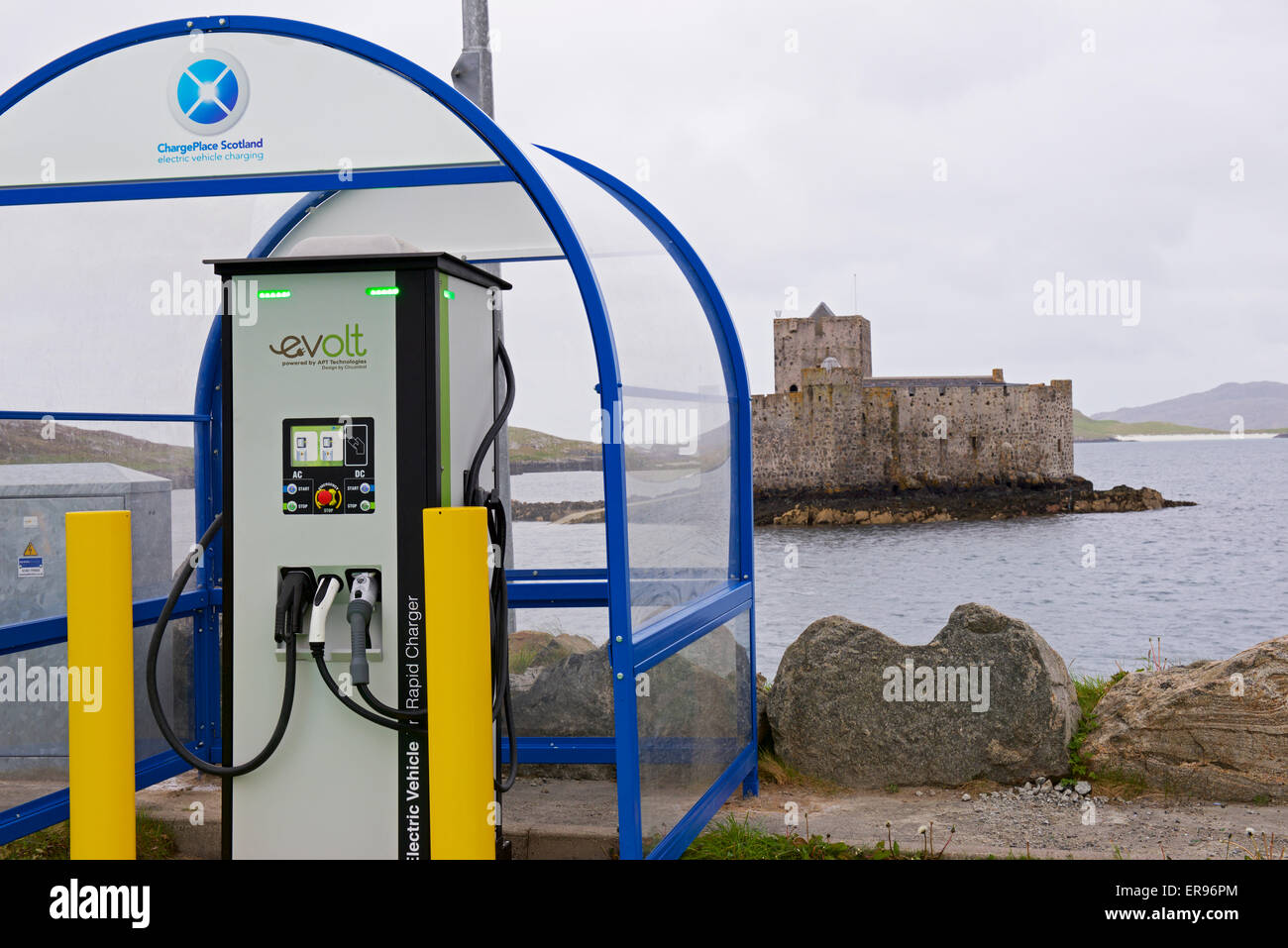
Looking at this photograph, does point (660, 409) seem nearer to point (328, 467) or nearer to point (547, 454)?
point (328, 467)

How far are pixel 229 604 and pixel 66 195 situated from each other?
175 cm

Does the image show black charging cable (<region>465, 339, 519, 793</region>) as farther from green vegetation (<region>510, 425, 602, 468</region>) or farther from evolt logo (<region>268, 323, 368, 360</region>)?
green vegetation (<region>510, 425, 602, 468</region>)

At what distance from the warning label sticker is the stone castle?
4867 cm

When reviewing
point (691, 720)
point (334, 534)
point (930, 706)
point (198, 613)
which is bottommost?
point (930, 706)

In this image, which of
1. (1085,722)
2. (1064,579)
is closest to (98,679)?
(1085,722)

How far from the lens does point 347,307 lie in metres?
4.13

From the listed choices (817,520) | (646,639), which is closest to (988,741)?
(646,639)

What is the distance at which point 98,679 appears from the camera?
12.4 feet

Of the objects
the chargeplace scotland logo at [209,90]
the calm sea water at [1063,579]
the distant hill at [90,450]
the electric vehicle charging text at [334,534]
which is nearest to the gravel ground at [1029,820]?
the electric vehicle charging text at [334,534]

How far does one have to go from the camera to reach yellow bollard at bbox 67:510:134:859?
12.5ft

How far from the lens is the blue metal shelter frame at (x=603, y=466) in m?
4.13

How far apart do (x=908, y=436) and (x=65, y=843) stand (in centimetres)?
5401

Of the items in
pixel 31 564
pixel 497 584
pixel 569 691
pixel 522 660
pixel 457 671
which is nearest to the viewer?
pixel 457 671
